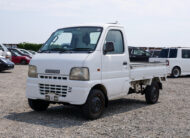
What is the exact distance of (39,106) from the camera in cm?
798

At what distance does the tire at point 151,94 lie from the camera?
9570 mm

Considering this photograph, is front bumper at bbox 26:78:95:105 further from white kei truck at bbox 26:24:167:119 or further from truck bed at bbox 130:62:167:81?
truck bed at bbox 130:62:167:81

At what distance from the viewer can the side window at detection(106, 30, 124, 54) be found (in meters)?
7.80

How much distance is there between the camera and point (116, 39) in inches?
316

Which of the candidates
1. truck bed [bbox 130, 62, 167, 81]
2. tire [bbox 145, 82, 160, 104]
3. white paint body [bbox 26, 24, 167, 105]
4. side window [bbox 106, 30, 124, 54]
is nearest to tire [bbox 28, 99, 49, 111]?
white paint body [bbox 26, 24, 167, 105]

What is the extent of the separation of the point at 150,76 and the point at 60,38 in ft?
10.1

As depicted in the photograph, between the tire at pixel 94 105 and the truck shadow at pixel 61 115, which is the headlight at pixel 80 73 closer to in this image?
the tire at pixel 94 105

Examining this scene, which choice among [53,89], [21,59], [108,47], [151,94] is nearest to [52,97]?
[53,89]

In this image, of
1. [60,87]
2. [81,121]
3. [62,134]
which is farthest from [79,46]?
[62,134]

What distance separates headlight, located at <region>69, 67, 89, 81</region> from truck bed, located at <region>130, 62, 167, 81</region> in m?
1.96

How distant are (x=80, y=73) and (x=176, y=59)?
42.7 ft

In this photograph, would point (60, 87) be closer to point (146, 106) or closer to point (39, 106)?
point (39, 106)

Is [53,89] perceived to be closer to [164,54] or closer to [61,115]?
[61,115]

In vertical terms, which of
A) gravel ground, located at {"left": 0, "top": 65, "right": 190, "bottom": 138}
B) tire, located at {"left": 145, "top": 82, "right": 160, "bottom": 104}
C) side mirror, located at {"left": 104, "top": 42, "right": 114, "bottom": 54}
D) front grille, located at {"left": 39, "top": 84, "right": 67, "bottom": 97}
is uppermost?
side mirror, located at {"left": 104, "top": 42, "right": 114, "bottom": 54}
